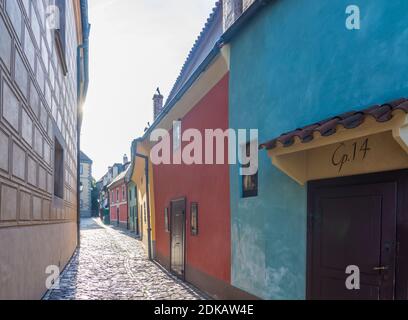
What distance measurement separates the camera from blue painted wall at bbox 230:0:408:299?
3.37m

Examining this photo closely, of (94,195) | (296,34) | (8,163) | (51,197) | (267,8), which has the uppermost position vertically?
(267,8)

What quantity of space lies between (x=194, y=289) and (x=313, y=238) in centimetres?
436

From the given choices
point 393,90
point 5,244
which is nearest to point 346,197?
point 393,90

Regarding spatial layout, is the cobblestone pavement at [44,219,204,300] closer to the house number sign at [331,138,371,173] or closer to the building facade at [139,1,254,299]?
the building facade at [139,1,254,299]

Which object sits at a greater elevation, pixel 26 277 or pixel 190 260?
pixel 26 277

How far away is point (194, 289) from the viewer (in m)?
7.86

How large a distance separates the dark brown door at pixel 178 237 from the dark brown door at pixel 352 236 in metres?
5.30

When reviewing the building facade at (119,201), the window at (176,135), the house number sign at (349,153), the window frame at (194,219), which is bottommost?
the building facade at (119,201)

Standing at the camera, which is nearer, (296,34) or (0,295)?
(0,295)

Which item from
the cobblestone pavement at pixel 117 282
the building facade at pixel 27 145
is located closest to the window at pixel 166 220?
the cobblestone pavement at pixel 117 282

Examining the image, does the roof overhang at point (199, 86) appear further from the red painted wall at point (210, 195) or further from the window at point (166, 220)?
the window at point (166, 220)

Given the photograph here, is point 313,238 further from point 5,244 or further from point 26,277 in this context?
point 26,277

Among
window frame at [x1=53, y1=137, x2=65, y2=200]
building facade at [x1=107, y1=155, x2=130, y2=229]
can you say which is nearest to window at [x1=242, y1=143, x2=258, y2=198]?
window frame at [x1=53, y1=137, x2=65, y2=200]

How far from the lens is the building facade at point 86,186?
54.2 m
